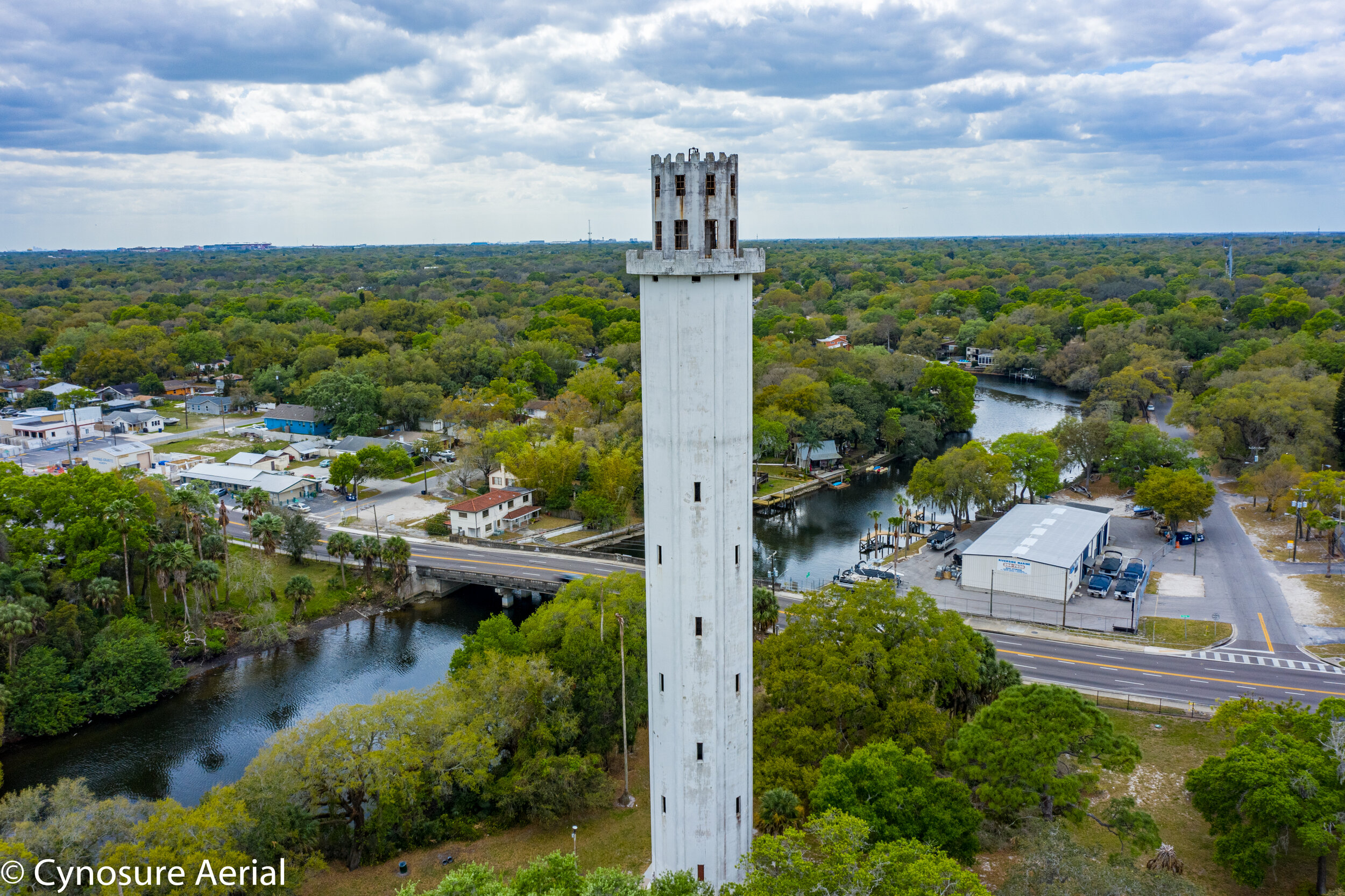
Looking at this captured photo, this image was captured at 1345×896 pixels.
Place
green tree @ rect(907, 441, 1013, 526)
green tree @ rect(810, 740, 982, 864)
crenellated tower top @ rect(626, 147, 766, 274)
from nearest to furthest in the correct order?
crenellated tower top @ rect(626, 147, 766, 274) → green tree @ rect(810, 740, 982, 864) → green tree @ rect(907, 441, 1013, 526)

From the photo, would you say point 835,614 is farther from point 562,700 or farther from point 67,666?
point 67,666

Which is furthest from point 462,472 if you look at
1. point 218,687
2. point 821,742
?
point 821,742

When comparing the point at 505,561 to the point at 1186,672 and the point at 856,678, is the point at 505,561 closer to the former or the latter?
the point at 856,678

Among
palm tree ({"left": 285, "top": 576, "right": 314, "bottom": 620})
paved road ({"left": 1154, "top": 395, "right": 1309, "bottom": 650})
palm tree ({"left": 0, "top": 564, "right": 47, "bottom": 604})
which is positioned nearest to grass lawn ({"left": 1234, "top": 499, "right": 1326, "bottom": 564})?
paved road ({"left": 1154, "top": 395, "right": 1309, "bottom": 650})

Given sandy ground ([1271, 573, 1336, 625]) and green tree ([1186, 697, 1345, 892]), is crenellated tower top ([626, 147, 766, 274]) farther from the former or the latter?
sandy ground ([1271, 573, 1336, 625])

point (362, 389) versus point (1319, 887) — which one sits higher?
point (362, 389)

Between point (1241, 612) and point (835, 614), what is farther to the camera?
point (1241, 612)

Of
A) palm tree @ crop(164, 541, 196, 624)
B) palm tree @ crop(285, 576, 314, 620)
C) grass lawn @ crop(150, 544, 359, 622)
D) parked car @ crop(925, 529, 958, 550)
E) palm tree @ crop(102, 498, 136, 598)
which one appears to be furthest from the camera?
parked car @ crop(925, 529, 958, 550)
